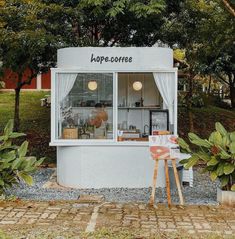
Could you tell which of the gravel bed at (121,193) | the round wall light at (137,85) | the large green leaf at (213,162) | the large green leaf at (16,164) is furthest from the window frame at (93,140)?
the large green leaf at (213,162)

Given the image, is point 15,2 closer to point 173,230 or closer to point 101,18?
point 101,18

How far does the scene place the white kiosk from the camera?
8.87 meters

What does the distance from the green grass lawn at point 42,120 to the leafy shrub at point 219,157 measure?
5.87m

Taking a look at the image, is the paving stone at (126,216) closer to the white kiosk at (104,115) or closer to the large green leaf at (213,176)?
the large green leaf at (213,176)

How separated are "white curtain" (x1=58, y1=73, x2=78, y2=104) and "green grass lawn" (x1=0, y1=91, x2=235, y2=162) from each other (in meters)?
3.92

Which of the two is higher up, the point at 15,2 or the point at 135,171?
the point at 15,2

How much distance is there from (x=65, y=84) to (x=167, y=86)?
1.86 m

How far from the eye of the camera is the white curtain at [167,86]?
8898 millimetres

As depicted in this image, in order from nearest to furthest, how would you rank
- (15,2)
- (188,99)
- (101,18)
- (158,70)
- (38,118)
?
(158,70)
(15,2)
(101,18)
(188,99)
(38,118)

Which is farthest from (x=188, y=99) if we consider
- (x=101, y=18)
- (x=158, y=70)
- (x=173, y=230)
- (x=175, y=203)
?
(x=173, y=230)

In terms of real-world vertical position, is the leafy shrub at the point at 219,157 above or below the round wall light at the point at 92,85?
below

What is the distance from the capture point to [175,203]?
757cm

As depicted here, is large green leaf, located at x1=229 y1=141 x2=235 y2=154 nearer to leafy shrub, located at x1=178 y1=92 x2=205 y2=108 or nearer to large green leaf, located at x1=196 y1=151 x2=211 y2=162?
large green leaf, located at x1=196 y1=151 x2=211 y2=162

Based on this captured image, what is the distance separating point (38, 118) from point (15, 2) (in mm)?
5543
